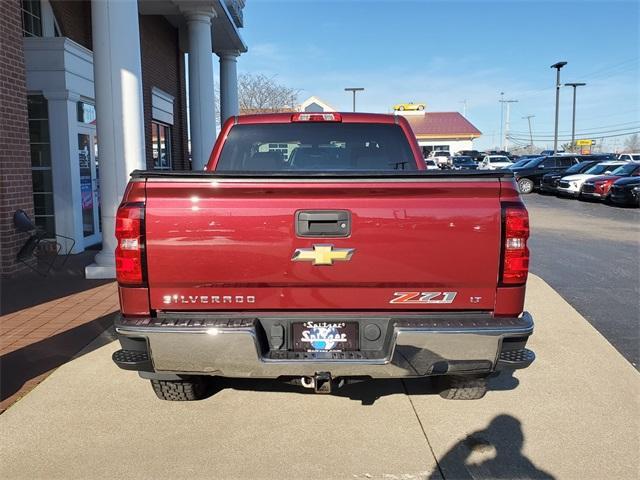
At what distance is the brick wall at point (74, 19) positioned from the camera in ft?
32.5

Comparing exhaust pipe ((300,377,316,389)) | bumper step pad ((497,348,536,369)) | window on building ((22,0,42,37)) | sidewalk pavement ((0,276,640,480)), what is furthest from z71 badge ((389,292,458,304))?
window on building ((22,0,42,37))

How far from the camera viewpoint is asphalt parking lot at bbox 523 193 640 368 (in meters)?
6.00

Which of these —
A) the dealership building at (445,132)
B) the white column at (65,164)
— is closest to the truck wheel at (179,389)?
the white column at (65,164)

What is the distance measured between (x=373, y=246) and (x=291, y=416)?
145 cm

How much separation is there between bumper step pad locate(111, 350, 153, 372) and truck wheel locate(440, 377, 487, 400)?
1997mm

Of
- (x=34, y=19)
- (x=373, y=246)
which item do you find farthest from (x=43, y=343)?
(x=34, y=19)

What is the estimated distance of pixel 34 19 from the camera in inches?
377

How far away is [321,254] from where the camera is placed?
3.04 metres

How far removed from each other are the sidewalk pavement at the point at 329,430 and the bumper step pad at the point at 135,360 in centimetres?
54

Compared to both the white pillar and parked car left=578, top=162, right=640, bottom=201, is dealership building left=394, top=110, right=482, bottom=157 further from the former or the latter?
the white pillar

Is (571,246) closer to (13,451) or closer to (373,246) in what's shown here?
(373,246)

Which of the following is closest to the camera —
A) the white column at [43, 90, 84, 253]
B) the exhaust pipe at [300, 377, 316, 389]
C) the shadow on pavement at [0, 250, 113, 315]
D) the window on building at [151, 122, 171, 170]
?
the exhaust pipe at [300, 377, 316, 389]

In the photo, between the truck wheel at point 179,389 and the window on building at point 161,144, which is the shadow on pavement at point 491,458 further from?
the window on building at point 161,144

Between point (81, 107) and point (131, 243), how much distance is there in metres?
8.39
